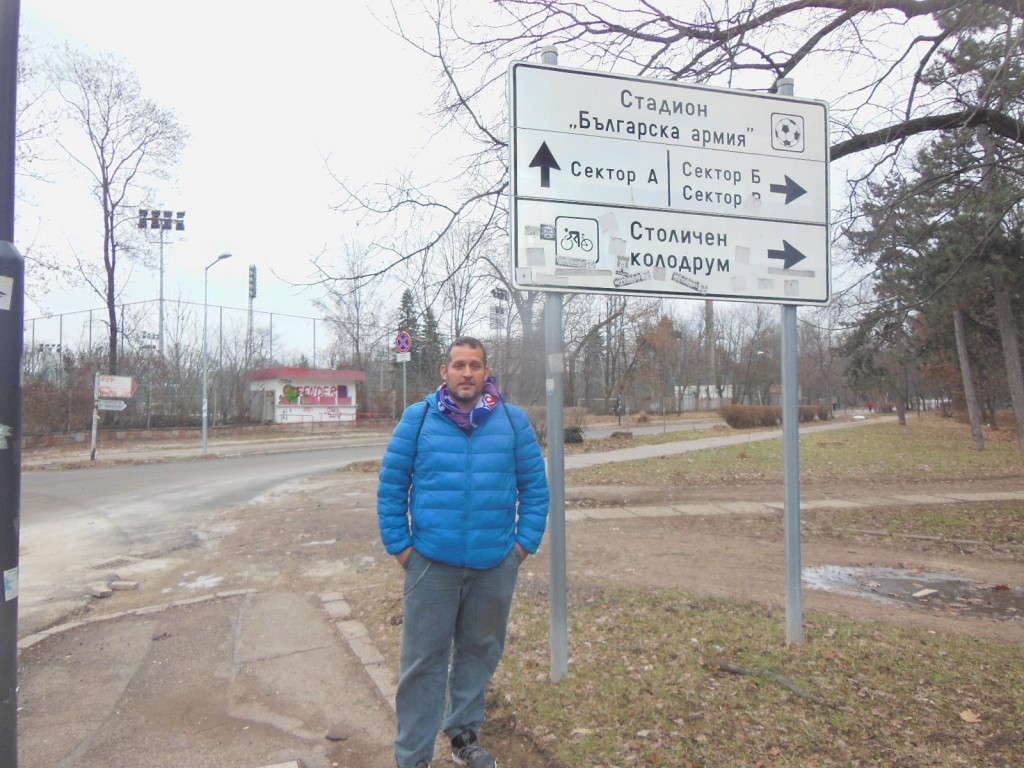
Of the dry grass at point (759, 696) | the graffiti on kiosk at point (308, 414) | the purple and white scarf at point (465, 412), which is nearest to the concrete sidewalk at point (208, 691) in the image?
the dry grass at point (759, 696)

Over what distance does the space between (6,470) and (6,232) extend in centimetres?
89

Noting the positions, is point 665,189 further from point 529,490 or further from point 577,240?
point 529,490

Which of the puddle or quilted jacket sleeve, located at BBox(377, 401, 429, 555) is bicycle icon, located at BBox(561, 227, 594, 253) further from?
the puddle

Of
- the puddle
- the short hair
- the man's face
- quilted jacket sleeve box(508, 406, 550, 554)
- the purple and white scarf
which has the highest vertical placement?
the short hair

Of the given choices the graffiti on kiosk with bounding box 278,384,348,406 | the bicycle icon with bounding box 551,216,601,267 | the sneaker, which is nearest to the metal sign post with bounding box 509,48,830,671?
the bicycle icon with bounding box 551,216,601,267

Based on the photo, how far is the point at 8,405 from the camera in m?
2.57

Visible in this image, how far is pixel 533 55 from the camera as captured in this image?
22.9 ft

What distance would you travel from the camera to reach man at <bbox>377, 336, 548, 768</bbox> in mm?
2977

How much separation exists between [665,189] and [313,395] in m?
38.1

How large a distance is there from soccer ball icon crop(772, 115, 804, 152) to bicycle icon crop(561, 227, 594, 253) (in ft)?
4.98

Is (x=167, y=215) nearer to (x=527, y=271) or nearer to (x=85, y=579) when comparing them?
(x=85, y=579)

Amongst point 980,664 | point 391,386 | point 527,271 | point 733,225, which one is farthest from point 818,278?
point 391,386

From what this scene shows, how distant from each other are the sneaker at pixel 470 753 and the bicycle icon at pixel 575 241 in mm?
2431

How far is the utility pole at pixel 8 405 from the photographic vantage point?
2.54 meters
